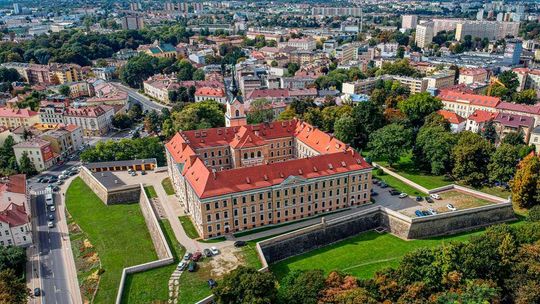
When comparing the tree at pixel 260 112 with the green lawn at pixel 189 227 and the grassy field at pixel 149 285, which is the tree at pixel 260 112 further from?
the grassy field at pixel 149 285

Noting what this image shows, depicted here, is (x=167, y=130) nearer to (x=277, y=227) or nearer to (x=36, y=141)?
(x=36, y=141)

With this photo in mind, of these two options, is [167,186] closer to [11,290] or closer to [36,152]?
[36,152]

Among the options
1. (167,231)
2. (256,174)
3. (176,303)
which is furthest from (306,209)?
(176,303)

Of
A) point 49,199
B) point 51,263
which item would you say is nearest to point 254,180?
point 51,263

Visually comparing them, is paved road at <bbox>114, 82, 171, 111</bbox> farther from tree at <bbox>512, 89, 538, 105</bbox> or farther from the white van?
tree at <bbox>512, 89, 538, 105</bbox>

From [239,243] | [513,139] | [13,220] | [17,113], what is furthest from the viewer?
[17,113]

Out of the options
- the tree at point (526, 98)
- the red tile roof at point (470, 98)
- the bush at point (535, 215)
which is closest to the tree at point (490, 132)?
the red tile roof at point (470, 98)
